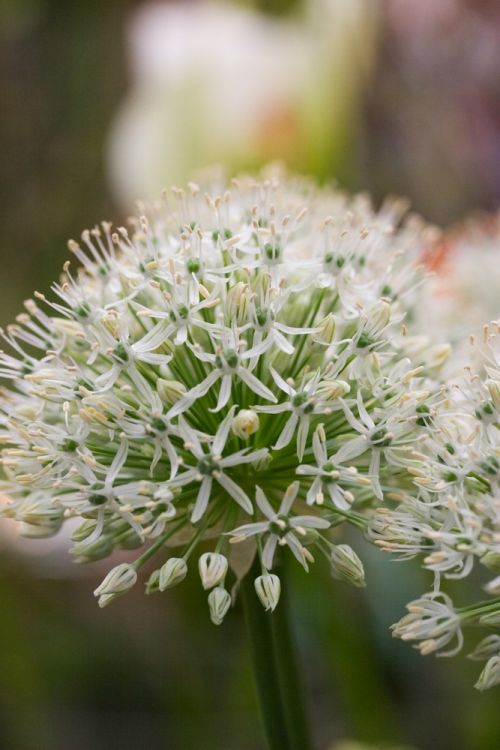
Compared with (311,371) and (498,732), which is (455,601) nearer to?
(498,732)

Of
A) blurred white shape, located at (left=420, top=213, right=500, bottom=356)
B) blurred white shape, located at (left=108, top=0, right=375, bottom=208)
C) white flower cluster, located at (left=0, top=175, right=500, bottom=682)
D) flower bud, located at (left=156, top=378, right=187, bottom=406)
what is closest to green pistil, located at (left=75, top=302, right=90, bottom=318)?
white flower cluster, located at (left=0, top=175, right=500, bottom=682)

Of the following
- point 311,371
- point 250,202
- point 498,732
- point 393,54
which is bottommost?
point 498,732

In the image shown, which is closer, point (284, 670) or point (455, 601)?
point (284, 670)

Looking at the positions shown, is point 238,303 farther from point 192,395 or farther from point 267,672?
point 267,672

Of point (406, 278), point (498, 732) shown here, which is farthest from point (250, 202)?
point (498, 732)

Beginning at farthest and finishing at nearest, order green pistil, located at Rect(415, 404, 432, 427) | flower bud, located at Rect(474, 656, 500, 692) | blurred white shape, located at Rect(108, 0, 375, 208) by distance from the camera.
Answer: blurred white shape, located at Rect(108, 0, 375, 208)
green pistil, located at Rect(415, 404, 432, 427)
flower bud, located at Rect(474, 656, 500, 692)

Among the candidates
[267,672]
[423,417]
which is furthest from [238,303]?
[267,672]

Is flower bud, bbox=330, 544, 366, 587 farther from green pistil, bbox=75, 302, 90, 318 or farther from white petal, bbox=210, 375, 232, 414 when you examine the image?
green pistil, bbox=75, 302, 90, 318
